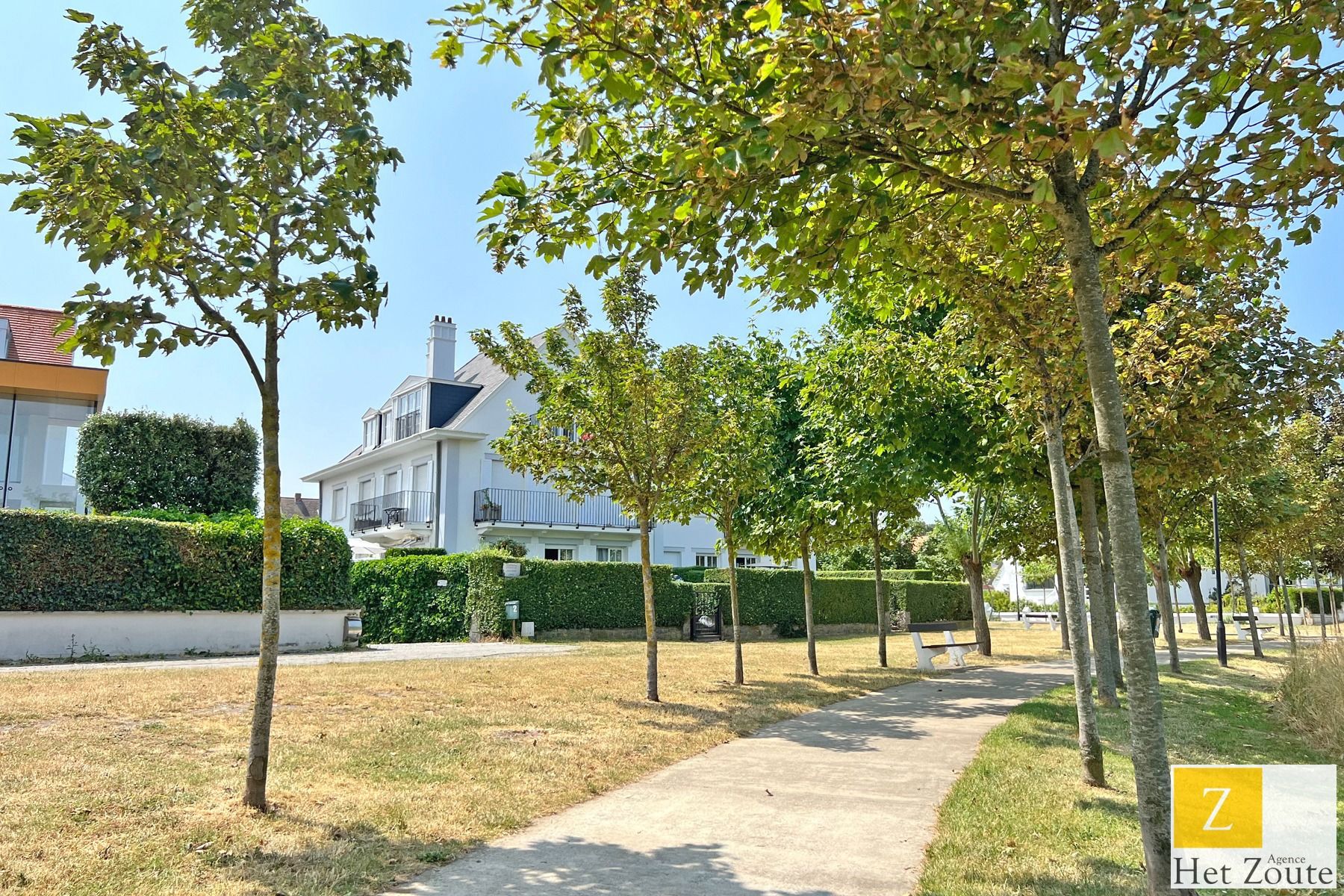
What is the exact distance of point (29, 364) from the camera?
1859 cm

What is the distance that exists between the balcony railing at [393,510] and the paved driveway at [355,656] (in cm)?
1050

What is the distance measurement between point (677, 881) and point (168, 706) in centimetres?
712

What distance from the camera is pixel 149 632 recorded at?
15.6m

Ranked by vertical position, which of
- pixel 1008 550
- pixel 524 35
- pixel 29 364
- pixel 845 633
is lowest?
pixel 845 633

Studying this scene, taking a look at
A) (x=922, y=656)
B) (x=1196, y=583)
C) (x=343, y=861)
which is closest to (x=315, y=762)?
(x=343, y=861)

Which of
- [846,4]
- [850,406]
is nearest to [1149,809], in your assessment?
[846,4]

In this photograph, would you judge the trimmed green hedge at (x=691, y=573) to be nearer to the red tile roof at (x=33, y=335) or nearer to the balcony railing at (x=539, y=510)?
the balcony railing at (x=539, y=510)

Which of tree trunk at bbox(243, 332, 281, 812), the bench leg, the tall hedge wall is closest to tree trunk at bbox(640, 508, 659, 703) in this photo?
tree trunk at bbox(243, 332, 281, 812)

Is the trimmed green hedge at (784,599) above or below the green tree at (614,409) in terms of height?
below

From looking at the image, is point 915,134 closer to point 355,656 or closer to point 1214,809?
point 1214,809

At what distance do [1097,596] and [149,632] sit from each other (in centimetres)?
1553

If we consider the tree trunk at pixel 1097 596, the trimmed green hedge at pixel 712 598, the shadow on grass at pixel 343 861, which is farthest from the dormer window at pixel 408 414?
the shadow on grass at pixel 343 861

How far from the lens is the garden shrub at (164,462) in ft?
62.0

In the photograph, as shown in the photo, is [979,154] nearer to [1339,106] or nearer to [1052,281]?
[1339,106]
